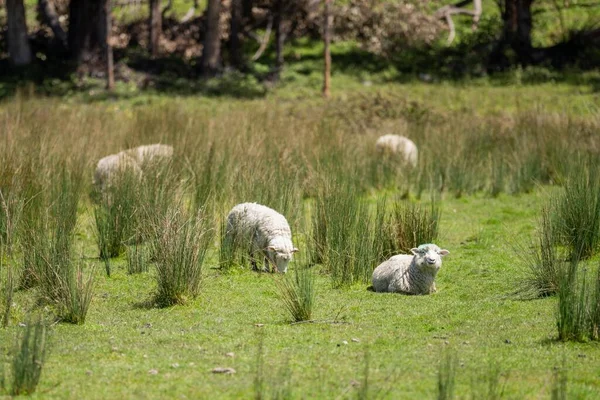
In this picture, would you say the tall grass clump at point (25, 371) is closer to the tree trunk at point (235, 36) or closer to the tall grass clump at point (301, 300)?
the tall grass clump at point (301, 300)

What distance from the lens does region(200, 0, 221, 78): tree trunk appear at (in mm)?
24781

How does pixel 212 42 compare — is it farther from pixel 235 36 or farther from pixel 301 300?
pixel 301 300

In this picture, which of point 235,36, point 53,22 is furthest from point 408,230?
point 53,22

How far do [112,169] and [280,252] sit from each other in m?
3.07

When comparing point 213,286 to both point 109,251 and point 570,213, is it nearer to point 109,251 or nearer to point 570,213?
point 109,251

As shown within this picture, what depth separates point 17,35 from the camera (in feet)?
84.1

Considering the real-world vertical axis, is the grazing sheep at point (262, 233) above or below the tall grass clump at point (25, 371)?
below

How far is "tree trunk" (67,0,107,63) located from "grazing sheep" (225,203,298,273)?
58.0 ft

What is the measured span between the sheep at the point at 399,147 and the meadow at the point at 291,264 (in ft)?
0.71

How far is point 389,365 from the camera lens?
18.9 feet

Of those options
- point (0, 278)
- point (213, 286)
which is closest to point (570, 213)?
point (213, 286)

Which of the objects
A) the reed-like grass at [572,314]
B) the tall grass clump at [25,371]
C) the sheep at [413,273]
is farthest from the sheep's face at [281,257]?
the tall grass clump at [25,371]

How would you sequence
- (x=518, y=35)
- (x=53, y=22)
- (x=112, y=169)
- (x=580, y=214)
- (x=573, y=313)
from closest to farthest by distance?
(x=573, y=313), (x=580, y=214), (x=112, y=169), (x=518, y=35), (x=53, y=22)

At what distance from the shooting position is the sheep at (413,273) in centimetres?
767
